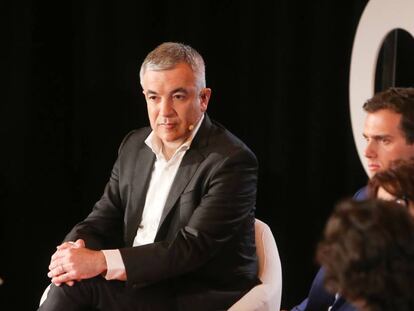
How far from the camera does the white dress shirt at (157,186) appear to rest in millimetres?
2746

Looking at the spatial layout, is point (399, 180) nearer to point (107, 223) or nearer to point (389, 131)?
point (389, 131)

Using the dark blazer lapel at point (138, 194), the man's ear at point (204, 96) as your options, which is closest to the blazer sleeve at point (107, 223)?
the dark blazer lapel at point (138, 194)

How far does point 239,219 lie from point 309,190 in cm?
164

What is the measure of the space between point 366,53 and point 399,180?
85.0 inches

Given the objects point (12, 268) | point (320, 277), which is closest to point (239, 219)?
point (320, 277)

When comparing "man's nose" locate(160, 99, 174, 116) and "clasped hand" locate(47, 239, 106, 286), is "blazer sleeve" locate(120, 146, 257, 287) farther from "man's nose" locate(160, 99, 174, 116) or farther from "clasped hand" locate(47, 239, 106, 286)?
"man's nose" locate(160, 99, 174, 116)

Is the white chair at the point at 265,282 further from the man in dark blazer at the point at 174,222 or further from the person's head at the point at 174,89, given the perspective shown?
the person's head at the point at 174,89

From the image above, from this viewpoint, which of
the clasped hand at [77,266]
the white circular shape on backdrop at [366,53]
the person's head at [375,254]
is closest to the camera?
the person's head at [375,254]

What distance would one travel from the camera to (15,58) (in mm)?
3793

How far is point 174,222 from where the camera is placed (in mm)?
2684

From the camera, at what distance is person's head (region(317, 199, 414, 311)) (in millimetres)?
1181

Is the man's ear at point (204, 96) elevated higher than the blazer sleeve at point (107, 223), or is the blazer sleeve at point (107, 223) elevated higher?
the man's ear at point (204, 96)

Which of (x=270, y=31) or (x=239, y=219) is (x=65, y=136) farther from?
(x=239, y=219)

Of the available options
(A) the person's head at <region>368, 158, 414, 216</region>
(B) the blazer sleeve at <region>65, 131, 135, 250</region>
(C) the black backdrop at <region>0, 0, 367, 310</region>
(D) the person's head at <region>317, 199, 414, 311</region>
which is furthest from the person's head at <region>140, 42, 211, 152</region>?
(D) the person's head at <region>317, 199, 414, 311</region>
